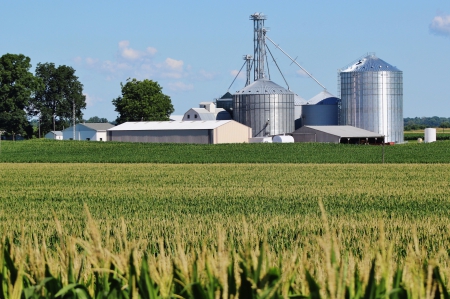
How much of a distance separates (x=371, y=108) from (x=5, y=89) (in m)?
54.4

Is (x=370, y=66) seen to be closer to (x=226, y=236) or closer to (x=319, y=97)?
(x=319, y=97)

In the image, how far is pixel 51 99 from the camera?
13450cm

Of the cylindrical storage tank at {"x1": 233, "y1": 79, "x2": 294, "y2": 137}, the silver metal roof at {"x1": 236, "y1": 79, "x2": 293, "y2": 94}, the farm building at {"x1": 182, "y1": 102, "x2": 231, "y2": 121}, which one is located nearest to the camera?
the cylindrical storage tank at {"x1": 233, "y1": 79, "x2": 294, "y2": 137}

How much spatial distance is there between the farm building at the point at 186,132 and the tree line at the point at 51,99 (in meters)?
20.5

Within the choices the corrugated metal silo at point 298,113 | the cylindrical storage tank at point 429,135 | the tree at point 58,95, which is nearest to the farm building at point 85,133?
the tree at point 58,95

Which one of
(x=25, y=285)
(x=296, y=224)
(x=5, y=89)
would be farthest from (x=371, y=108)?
(x=25, y=285)

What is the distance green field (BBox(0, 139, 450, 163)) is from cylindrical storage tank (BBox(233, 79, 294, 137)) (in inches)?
821

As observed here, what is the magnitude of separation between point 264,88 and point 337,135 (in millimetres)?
17162

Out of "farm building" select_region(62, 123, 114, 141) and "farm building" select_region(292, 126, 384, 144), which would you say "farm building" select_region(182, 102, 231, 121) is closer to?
"farm building" select_region(292, 126, 384, 144)

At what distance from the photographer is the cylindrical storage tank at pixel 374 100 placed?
9306 cm

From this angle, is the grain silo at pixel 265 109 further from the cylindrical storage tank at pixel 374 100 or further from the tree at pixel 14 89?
the tree at pixel 14 89

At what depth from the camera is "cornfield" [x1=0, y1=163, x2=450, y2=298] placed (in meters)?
4.77

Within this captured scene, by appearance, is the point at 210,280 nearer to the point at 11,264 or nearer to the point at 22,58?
the point at 11,264

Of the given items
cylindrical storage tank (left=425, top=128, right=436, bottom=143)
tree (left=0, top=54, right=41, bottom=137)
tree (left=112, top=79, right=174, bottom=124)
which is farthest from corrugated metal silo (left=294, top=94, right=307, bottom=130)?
tree (left=0, top=54, right=41, bottom=137)
